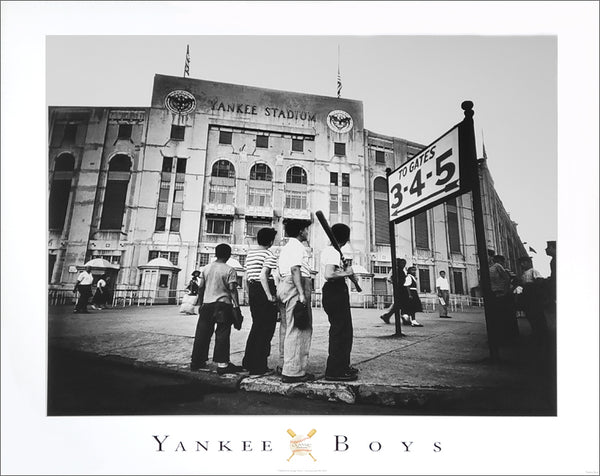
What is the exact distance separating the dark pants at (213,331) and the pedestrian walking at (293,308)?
0.43m

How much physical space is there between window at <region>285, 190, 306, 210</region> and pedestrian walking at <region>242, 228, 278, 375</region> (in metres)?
0.54

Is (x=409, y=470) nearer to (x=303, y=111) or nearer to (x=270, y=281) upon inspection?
(x=270, y=281)

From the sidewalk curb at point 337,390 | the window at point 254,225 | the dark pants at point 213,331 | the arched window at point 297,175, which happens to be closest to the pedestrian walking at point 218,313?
the dark pants at point 213,331

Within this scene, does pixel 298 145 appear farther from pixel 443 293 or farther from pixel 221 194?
pixel 443 293

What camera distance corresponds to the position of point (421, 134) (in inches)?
133

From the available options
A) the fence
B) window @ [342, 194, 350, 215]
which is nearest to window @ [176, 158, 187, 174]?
the fence

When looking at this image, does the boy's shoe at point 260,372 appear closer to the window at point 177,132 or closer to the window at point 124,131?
the window at point 177,132

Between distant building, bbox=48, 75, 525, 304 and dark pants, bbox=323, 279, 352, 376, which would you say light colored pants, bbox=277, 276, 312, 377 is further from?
distant building, bbox=48, 75, 525, 304

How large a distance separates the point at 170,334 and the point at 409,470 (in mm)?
2107

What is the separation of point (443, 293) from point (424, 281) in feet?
0.63

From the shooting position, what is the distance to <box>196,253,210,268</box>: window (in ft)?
10.4

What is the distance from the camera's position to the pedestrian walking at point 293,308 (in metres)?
2.79

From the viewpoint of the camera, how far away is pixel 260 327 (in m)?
2.92
